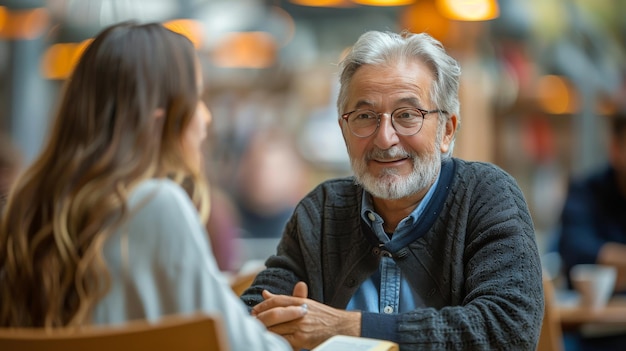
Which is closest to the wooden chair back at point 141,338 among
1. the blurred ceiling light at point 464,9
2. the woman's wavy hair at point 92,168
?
the woman's wavy hair at point 92,168

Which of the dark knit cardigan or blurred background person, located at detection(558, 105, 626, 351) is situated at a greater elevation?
the dark knit cardigan

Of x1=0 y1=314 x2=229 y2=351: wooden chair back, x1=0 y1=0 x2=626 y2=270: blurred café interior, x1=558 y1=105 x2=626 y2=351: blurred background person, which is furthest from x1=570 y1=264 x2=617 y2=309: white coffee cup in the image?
x1=0 y1=0 x2=626 y2=270: blurred café interior

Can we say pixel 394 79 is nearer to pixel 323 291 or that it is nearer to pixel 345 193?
pixel 345 193

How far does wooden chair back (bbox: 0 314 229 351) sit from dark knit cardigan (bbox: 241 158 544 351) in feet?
2.02

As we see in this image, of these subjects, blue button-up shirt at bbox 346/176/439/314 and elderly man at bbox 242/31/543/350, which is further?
blue button-up shirt at bbox 346/176/439/314

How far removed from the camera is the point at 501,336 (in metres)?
1.80

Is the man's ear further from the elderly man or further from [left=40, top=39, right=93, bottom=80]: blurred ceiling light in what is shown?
[left=40, top=39, right=93, bottom=80]: blurred ceiling light

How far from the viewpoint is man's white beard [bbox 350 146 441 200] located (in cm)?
208

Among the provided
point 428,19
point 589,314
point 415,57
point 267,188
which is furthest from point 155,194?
point 267,188

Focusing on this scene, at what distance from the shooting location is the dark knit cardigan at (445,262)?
1.81 m

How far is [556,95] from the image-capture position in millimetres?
9078

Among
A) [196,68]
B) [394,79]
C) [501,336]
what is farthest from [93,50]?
[501,336]

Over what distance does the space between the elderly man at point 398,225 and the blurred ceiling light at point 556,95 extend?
705 cm

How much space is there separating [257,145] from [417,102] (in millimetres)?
5491
